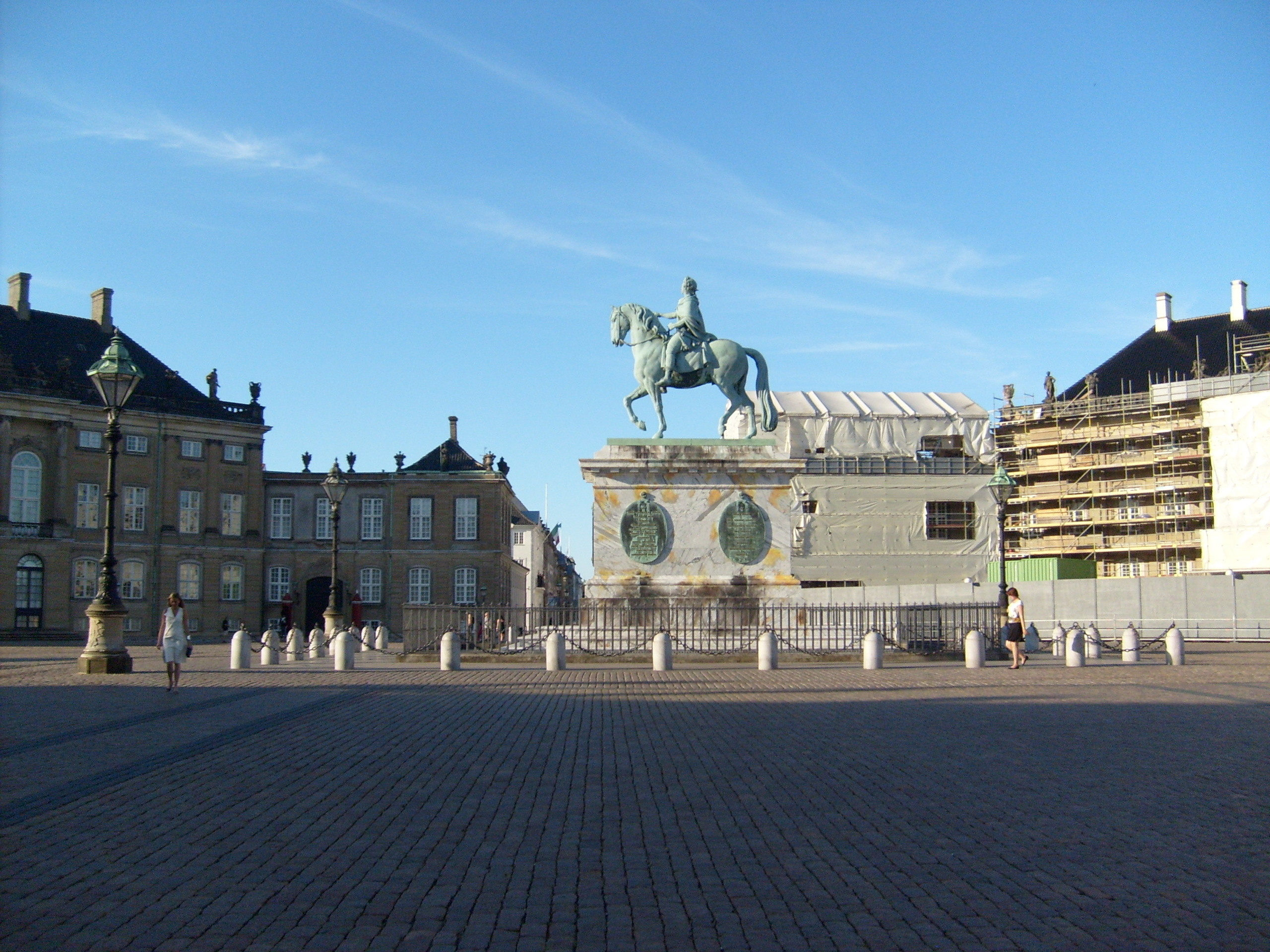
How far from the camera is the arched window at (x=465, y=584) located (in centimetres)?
7081

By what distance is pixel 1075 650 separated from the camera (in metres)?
28.0

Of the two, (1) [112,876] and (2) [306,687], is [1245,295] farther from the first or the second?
(1) [112,876]

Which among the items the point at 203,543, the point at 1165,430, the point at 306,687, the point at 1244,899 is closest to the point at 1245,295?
the point at 1165,430

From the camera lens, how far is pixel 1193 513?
60.1 meters

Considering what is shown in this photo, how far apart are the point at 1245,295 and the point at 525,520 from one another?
70.5 metres

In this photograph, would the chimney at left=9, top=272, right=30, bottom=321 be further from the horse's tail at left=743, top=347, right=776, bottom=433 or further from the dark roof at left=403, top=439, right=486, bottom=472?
the horse's tail at left=743, top=347, right=776, bottom=433

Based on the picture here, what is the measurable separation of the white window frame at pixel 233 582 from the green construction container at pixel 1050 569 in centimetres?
3927

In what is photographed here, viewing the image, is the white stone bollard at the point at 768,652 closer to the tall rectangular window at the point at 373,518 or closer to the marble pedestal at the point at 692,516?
the marble pedestal at the point at 692,516

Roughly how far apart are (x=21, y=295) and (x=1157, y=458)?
5849cm

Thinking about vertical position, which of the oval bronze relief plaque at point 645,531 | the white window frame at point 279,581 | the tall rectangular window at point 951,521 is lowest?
the white window frame at point 279,581

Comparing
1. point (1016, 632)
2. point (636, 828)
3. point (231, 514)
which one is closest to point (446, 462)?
point (231, 514)

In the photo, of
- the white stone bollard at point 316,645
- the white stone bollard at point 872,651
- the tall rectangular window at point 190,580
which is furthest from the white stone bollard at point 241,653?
the tall rectangular window at point 190,580

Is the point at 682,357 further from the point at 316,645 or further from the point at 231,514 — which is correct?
the point at 231,514

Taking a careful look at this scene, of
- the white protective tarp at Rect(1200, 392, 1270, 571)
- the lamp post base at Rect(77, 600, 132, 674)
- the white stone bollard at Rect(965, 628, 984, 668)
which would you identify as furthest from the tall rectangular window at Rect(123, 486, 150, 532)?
the white protective tarp at Rect(1200, 392, 1270, 571)
